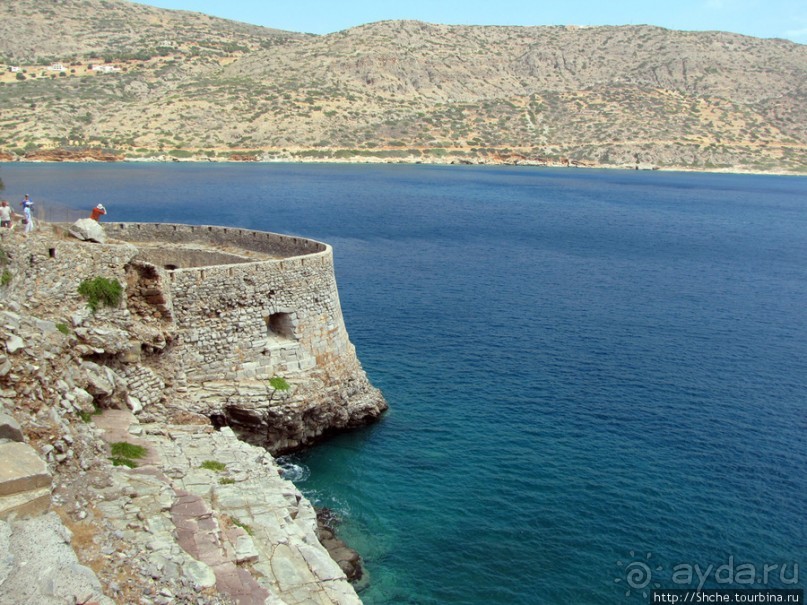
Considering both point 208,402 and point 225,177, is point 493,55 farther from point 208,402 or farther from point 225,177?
point 208,402

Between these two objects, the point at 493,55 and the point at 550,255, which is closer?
the point at 550,255

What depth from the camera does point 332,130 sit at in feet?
466

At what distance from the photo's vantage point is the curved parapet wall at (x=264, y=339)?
19.6m

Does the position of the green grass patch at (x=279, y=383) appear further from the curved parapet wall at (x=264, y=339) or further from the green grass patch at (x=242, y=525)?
the green grass patch at (x=242, y=525)

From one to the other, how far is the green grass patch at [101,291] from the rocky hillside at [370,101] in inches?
4182

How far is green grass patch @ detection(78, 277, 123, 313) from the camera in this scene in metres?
17.0

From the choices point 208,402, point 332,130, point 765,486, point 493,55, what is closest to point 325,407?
point 208,402

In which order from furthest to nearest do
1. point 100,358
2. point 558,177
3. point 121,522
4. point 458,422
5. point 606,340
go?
point 558,177 < point 606,340 < point 458,422 < point 100,358 < point 121,522

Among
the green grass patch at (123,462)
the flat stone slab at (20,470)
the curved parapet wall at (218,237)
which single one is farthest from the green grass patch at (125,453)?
the curved parapet wall at (218,237)

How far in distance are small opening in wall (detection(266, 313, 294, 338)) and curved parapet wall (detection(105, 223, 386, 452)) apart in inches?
1.2

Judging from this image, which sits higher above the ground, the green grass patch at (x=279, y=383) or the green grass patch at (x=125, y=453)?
the green grass patch at (x=125, y=453)

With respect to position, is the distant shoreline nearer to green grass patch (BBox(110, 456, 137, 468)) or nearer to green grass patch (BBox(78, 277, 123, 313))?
green grass patch (BBox(78, 277, 123, 313))

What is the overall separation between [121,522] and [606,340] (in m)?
26.1

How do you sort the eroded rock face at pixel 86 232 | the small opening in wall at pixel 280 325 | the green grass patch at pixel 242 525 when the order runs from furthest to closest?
the small opening in wall at pixel 280 325, the eroded rock face at pixel 86 232, the green grass patch at pixel 242 525
